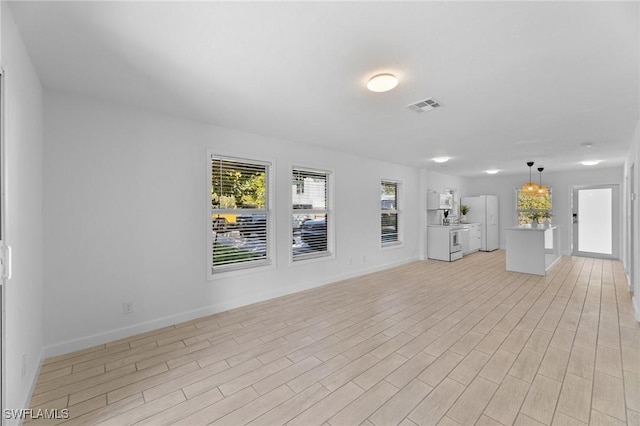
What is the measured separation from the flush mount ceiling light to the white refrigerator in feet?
26.3

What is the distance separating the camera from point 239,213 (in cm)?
393

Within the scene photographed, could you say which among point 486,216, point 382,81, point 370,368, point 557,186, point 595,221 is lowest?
point 370,368

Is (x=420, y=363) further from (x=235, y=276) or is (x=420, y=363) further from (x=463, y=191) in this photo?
(x=463, y=191)

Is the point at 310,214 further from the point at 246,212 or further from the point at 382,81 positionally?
the point at 382,81

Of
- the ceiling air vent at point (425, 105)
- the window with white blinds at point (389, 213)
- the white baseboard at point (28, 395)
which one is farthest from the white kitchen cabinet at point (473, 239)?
the white baseboard at point (28, 395)

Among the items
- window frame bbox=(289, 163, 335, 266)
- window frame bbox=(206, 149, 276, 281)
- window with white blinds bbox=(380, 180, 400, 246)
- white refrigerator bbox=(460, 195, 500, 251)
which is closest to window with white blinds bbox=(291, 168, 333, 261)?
window frame bbox=(289, 163, 335, 266)

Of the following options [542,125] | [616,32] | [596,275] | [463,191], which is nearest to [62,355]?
[616,32]

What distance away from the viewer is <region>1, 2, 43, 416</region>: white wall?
1.65 meters

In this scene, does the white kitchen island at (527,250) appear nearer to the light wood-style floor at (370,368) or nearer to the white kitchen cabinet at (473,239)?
the light wood-style floor at (370,368)

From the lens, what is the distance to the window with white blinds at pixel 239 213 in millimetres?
3760

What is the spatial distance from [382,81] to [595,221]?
8.83m

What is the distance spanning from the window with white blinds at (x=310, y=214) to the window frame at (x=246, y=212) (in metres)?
0.48

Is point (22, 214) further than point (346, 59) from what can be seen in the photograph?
No

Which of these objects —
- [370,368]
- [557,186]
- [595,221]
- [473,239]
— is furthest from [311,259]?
[595,221]
